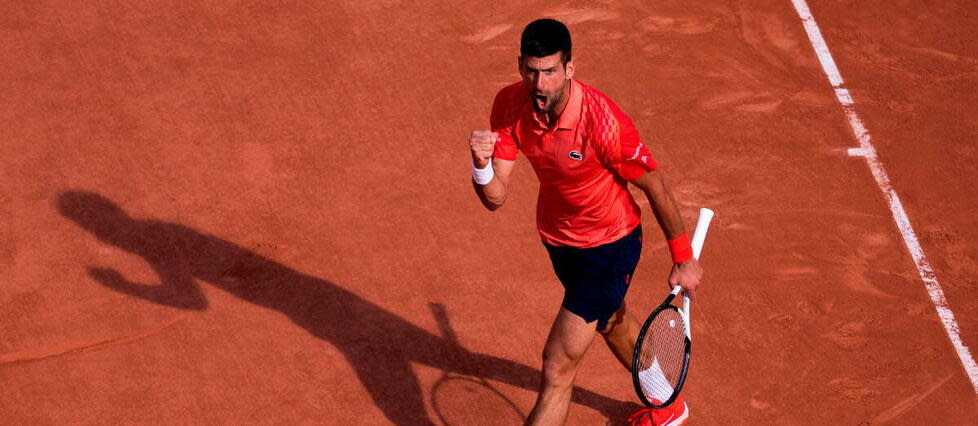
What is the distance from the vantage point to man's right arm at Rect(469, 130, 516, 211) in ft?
16.0

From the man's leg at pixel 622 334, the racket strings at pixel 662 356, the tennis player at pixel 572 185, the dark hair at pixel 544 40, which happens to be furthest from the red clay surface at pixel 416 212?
the dark hair at pixel 544 40

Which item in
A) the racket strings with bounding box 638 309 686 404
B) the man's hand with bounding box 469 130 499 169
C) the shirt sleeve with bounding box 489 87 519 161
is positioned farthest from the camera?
the racket strings with bounding box 638 309 686 404

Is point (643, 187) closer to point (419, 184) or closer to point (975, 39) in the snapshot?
point (419, 184)

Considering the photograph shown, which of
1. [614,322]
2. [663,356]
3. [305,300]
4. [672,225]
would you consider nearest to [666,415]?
[663,356]

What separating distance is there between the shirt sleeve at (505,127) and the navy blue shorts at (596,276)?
59 centimetres

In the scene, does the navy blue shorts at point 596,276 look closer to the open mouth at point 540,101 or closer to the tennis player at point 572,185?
the tennis player at point 572,185

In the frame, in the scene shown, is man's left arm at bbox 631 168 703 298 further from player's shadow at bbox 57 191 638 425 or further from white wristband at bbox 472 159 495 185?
player's shadow at bbox 57 191 638 425

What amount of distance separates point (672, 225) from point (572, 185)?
1.68 feet

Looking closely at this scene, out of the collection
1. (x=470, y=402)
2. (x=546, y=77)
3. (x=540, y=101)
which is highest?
(x=546, y=77)

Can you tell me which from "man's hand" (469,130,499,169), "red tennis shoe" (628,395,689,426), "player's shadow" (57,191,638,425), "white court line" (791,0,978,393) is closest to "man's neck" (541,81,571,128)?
"man's hand" (469,130,499,169)

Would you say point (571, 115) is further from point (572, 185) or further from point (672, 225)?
point (672, 225)

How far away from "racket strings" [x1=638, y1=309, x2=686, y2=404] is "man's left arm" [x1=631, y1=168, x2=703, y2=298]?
0.36 metres

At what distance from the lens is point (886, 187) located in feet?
25.1

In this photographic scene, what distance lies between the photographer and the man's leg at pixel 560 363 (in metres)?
5.38
